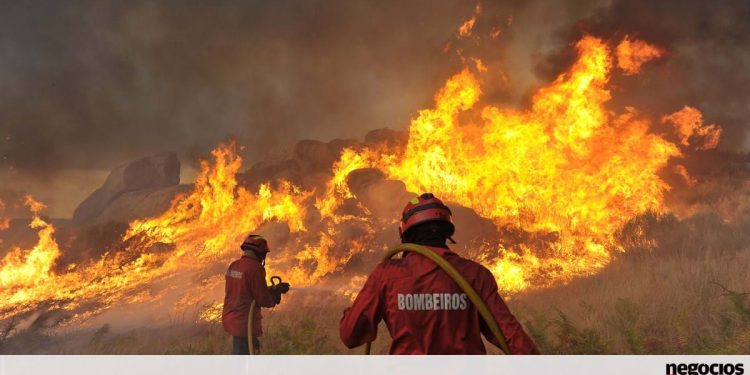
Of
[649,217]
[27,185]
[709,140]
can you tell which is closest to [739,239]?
[649,217]

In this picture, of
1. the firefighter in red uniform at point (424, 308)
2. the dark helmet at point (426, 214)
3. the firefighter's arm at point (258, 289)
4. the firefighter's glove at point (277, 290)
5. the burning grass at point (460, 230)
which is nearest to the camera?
the firefighter in red uniform at point (424, 308)

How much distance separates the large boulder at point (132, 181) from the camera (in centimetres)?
1625

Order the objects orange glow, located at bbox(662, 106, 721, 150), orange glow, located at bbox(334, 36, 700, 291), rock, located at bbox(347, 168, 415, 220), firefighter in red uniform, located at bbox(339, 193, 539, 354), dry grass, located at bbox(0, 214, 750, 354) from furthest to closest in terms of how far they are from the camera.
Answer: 1. rock, located at bbox(347, 168, 415, 220)
2. orange glow, located at bbox(662, 106, 721, 150)
3. orange glow, located at bbox(334, 36, 700, 291)
4. dry grass, located at bbox(0, 214, 750, 354)
5. firefighter in red uniform, located at bbox(339, 193, 539, 354)

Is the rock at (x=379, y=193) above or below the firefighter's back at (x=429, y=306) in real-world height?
above

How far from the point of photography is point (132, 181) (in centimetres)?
1720

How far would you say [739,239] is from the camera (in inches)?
370

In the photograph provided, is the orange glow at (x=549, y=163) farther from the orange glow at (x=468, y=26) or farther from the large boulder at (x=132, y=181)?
the large boulder at (x=132, y=181)

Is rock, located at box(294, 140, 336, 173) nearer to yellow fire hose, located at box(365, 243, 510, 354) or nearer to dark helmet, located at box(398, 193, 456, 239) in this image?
dark helmet, located at box(398, 193, 456, 239)

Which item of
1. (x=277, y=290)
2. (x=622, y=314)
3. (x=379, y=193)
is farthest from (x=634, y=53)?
(x=277, y=290)

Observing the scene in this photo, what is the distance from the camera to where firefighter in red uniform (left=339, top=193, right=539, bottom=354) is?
2.81 meters

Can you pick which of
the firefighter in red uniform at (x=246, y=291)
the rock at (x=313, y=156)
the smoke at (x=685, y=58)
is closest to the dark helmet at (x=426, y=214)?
the firefighter in red uniform at (x=246, y=291)

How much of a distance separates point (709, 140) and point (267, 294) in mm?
11253

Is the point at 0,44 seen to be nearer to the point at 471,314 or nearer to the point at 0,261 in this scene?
the point at 0,261

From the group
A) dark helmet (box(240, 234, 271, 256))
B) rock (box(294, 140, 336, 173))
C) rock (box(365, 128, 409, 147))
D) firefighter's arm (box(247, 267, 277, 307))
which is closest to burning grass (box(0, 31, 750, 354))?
rock (box(365, 128, 409, 147))
